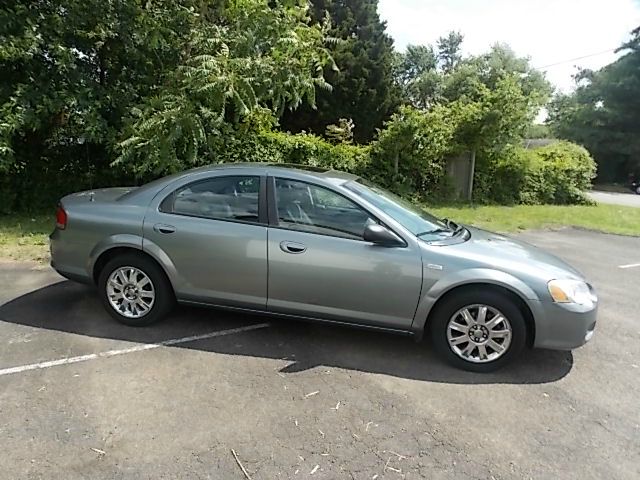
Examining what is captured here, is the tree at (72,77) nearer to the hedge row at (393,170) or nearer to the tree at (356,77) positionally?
the hedge row at (393,170)

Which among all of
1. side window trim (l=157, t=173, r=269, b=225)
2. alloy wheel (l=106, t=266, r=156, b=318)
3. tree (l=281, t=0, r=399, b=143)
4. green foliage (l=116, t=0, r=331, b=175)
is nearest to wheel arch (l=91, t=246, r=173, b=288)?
alloy wheel (l=106, t=266, r=156, b=318)

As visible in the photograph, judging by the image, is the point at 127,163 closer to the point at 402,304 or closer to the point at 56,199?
the point at 56,199

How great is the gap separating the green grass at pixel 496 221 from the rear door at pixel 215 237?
9.96ft

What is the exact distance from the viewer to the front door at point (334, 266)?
3.37 m

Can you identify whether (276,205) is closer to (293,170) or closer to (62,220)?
(293,170)

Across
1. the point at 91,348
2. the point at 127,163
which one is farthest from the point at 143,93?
the point at 91,348

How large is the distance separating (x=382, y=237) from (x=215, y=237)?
1.35 metres

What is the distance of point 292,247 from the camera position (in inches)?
139

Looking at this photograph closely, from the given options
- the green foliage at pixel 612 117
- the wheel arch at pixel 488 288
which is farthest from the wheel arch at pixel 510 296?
the green foliage at pixel 612 117

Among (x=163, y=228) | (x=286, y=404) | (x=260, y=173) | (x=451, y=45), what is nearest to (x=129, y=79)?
(x=163, y=228)

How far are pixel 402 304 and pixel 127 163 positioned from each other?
6.94 meters

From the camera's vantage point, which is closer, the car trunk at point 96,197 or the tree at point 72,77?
the car trunk at point 96,197

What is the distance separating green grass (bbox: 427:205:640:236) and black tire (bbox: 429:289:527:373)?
695cm

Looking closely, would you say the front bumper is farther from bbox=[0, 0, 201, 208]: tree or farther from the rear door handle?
bbox=[0, 0, 201, 208]: tree
